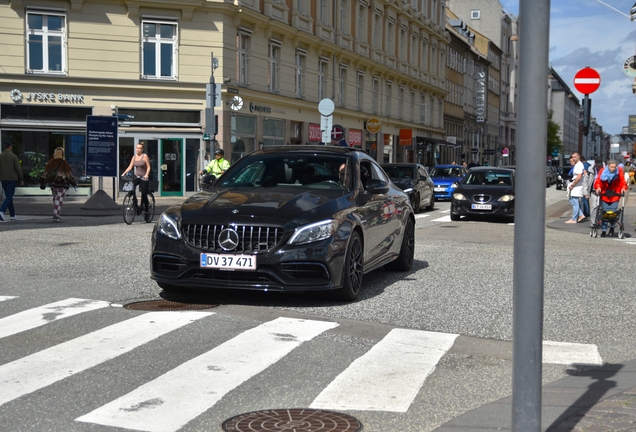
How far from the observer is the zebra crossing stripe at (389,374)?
16.9 feet

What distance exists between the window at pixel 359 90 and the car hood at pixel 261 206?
38.9 meters

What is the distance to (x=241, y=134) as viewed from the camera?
115 feet

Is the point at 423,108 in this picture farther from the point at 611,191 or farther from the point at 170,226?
the point at 170,226

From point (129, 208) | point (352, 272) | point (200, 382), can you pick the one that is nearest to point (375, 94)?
point (129, 208)

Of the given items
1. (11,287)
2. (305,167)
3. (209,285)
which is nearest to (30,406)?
(209,285)

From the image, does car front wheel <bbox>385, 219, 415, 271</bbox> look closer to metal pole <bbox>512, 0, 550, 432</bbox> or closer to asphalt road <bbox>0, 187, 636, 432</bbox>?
asphalt road <bbox>0, 187, 636, 432</bbox>

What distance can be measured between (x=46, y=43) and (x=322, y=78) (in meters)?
14.7

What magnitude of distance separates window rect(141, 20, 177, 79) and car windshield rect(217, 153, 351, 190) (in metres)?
23.6

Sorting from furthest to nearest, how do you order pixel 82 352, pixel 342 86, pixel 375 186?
pixel 342 86 < pixel 375 186 < pixel 82 352

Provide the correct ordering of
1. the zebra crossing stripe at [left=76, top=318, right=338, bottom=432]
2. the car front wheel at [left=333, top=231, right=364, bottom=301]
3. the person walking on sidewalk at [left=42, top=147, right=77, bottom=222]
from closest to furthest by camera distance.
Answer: the zebra crossing stripe at [left=76, top=318, right=338, bottom=432]
the car front wheel at [left=333, top=231, right=364, bottom=301]
the person walking on sidewalk at [left=42, top=147, right=77, bottom=222]

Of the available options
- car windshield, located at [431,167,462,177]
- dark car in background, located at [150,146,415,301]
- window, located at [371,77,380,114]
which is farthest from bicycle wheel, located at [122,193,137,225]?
window, located at [371,77,380,114]

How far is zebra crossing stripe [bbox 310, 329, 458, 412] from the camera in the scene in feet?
16.9

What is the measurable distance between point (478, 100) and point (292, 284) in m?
84.2

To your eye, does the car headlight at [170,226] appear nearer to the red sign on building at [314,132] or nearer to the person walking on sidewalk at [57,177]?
the person walking on sidewalk at [57,177]
